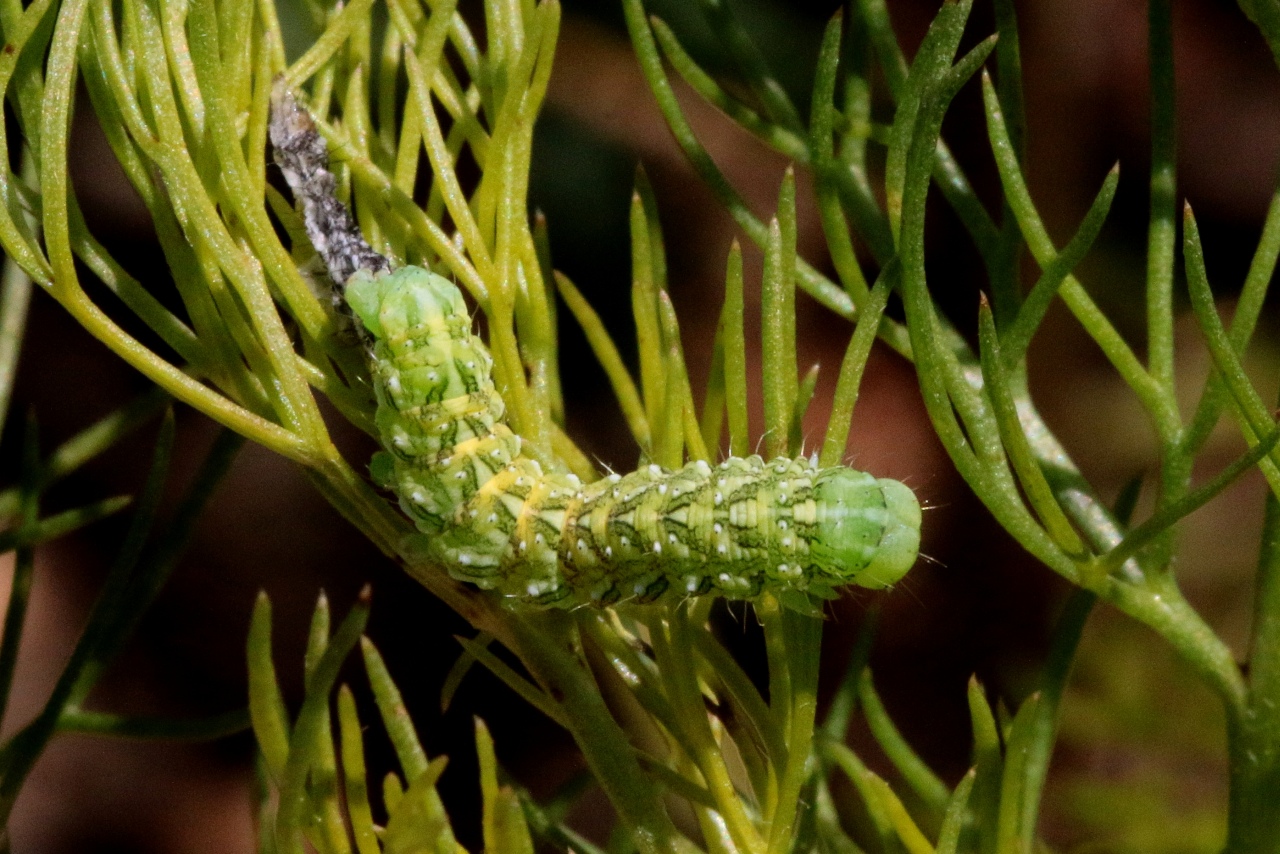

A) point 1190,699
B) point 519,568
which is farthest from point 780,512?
point 1190,699

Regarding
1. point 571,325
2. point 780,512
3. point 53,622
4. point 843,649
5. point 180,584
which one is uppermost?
point 571,325

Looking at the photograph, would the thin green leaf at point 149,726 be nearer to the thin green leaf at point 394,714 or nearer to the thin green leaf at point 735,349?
the thin green leaf at point 394,714

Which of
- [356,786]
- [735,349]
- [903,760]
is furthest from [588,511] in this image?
[903,760]

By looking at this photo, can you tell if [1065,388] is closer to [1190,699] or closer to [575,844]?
[1190,699]

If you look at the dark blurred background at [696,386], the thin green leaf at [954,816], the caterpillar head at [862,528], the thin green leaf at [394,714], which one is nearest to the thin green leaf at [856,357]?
the caterpillar head at [862,528]

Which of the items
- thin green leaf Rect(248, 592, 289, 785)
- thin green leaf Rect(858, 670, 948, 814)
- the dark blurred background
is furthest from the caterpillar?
the dark blurred background

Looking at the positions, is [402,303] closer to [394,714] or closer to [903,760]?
[394,714]
